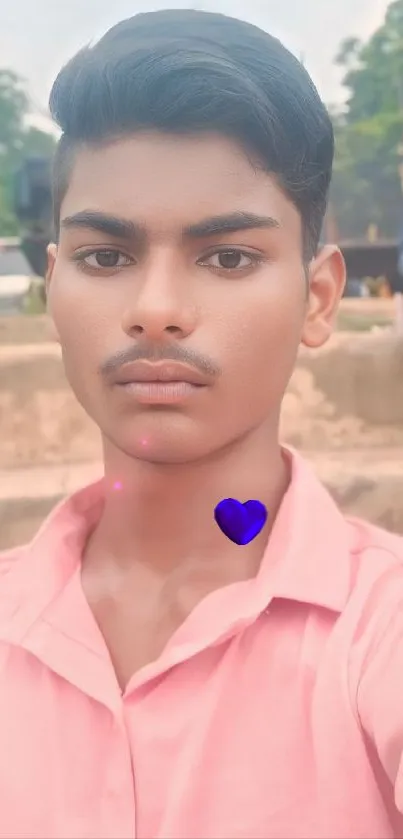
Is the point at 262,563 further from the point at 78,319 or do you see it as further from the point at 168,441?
the point at 78,319

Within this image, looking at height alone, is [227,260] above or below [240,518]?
above

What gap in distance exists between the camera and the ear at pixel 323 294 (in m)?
0.68

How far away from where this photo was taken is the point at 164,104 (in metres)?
0.59

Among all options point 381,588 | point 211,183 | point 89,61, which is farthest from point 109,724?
point 89,61

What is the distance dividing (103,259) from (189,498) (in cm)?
21

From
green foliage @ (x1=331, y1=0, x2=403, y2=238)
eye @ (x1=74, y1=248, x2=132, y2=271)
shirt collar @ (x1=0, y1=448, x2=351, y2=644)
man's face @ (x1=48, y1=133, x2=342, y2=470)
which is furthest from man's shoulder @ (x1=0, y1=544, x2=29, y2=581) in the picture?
green foliage @ (x1=331, y1=0, x2=403, y2=238)

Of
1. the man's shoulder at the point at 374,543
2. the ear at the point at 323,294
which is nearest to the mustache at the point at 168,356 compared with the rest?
the ear at the point at 323,294

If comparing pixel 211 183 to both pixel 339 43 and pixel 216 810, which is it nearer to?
pixel 339 43

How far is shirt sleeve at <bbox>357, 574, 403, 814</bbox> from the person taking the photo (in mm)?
555

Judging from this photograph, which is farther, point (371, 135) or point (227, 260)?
point (371, 135)

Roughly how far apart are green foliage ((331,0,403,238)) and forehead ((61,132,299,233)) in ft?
0.40

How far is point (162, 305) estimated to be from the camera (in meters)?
0.60

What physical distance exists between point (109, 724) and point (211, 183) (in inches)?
16.5

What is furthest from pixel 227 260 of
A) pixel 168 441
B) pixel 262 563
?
pixel 262 563
